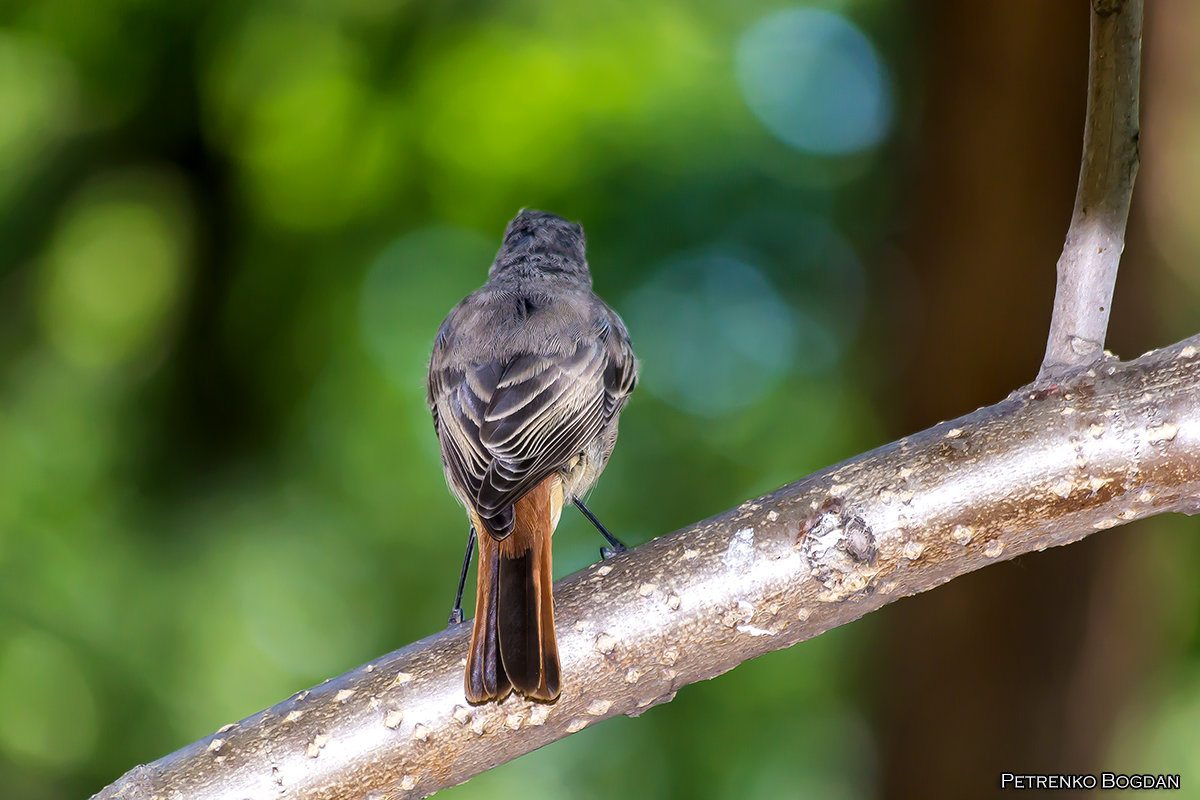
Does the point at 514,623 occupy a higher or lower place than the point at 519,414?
lower

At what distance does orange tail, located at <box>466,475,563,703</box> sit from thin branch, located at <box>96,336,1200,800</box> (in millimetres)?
88

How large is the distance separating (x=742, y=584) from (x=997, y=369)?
273cm

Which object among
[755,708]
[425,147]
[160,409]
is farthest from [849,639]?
[160,409]

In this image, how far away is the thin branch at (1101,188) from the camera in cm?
242

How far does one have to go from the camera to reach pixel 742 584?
2.49 meters

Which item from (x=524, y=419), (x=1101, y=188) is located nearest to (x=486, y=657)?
(x=524, y=419)

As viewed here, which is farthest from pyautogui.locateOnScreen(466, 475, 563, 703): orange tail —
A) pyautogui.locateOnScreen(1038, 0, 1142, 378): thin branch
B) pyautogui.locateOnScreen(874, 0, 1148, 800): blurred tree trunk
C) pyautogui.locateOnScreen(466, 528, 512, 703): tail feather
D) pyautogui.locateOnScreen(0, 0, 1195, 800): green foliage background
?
pyautogui.locateOnScreen(0, 0, 1195, 800): green foliage background

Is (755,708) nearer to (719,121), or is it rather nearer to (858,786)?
(858,786)

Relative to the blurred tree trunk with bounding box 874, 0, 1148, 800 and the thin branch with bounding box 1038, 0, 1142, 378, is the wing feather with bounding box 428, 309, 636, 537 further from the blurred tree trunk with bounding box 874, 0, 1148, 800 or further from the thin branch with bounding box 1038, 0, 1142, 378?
the blurred tree trunk with bounding box 874, 0, 1148, 800

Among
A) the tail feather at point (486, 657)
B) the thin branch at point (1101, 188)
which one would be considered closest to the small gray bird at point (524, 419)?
the tail feather at point (486, 657)

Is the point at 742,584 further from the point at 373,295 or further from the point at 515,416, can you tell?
the point at 373,295

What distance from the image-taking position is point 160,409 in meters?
5.95

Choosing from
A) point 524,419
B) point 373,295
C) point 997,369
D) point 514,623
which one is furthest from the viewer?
point 373,295

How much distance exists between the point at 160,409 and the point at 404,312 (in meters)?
1.50
